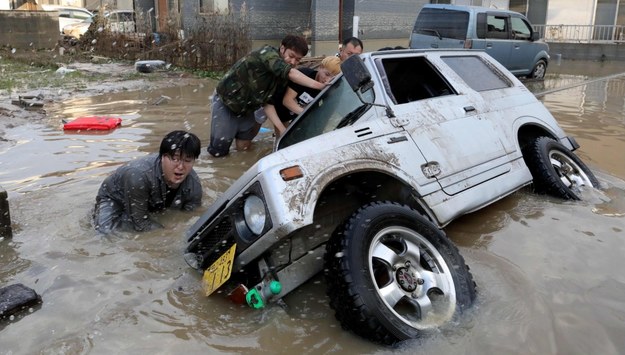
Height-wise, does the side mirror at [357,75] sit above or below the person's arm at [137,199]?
above

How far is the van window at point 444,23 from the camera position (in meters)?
13.0

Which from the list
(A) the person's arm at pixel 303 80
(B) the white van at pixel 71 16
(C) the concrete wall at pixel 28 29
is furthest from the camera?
(B) the white van at pixel 71 16

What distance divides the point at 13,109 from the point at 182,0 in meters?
11.2

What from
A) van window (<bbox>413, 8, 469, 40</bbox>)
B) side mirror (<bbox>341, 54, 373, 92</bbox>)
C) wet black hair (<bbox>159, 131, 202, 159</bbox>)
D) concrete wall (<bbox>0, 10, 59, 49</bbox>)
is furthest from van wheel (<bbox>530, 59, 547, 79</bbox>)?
concrete wall (<bbox>0, 10, 59, 49</bbox>)

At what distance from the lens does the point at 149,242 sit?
4059 mm

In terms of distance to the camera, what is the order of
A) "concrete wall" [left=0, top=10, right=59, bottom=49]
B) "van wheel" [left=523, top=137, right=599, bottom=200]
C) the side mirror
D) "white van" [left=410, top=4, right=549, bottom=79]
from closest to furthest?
the side mirror < "van wheel" [left=523, top=137, right=599, bottom=200] < "white van" [left=410, top=4, right=549, bottom=79] < "concrete wall" [left=0, top=10, right=59, bottom=49]

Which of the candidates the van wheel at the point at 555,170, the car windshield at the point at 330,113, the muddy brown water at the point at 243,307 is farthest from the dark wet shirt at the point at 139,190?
the van wheel at the point at 555,170

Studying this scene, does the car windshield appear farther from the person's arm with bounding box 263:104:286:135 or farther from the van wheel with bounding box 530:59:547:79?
the van wheel with bounding box 530:59:547:79

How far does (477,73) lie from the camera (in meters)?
4.83

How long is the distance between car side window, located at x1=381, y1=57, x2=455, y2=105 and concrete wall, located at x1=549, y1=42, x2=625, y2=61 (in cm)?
1910

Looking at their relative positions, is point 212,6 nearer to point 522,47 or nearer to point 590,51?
point 522,47

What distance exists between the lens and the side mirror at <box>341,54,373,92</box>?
140 inches

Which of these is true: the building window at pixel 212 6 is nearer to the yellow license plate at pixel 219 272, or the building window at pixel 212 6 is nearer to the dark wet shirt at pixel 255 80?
the dark wet shirt at pixel 255 80

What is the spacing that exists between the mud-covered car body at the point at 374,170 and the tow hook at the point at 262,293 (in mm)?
12
